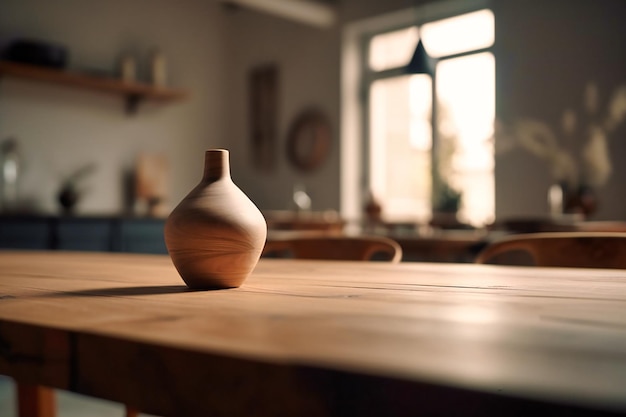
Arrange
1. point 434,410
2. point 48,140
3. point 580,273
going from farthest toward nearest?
point 48,140 → point 580,273 → point 434,410

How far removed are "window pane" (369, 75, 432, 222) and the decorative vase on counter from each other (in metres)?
5.21

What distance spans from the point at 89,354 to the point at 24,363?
0.09m

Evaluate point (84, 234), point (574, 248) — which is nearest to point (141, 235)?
point (84, 234)

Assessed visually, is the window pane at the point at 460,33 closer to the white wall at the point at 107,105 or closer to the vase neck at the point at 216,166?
the white wall at the point at 107,105

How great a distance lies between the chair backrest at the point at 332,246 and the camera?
1555 millimetres

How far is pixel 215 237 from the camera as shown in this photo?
74 centimetres

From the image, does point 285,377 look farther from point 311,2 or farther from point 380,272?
point 311,2

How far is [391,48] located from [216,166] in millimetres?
5883

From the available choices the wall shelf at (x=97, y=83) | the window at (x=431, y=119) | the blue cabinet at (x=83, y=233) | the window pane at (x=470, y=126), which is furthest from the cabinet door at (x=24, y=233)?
the window pane at (x=470, y=126)

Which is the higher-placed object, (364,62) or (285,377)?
(364,62)

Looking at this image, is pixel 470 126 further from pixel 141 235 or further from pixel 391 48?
pixel 141 235

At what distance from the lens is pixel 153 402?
1.35ft

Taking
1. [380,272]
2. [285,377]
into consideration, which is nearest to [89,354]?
[285,377]

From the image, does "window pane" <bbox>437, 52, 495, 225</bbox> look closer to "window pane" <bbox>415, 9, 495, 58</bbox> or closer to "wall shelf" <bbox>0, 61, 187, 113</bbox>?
"window pane" <bbox>415, 9, 495, 58</bbox>
